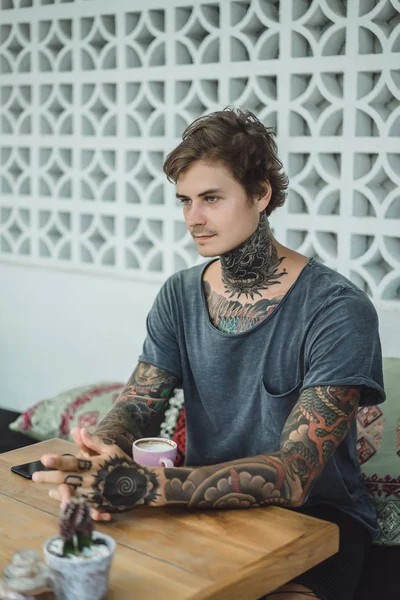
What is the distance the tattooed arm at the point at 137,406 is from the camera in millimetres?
1836

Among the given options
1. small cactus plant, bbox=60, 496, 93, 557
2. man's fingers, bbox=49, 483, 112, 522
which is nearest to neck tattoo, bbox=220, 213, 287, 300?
man's fingers, bbox=49, 483, 112, 522

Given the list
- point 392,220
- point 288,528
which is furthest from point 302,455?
point 392,220

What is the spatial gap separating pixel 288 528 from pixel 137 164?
78.7 inches

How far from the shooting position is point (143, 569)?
128 cm

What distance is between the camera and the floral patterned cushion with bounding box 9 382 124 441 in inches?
112

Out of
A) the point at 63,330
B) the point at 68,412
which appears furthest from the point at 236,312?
the point at 63,330

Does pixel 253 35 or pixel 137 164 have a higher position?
pixel 253 35

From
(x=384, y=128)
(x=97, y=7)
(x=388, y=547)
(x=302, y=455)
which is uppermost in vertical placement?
(x=97, y=7)

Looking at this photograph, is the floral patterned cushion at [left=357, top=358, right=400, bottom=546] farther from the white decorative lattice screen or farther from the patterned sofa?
the white decorative lattice screen

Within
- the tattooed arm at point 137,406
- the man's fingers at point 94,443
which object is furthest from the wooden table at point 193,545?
the tattooed arm at point 137,406

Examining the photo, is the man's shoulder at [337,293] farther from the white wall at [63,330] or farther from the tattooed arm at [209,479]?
the white wall at [63,330]

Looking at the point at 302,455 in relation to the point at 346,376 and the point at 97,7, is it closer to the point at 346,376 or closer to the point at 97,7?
the point at 346,376

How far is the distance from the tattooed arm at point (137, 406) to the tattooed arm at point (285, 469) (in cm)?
34

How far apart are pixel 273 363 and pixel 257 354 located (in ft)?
0.15
